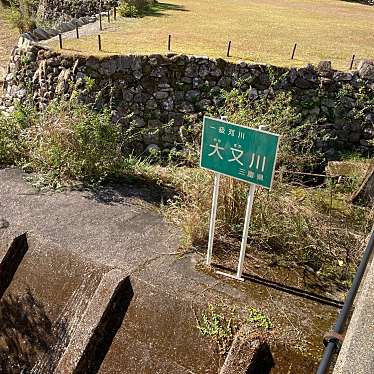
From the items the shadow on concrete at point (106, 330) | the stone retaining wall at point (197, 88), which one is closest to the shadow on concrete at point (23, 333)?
the shadow on concrete at point (106, 330)

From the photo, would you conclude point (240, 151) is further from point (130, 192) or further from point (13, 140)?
point (13, 140)

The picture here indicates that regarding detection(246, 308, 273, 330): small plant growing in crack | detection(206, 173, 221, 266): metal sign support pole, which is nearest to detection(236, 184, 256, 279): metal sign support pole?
detection(206, 173, 221, 266): metal sign support pole

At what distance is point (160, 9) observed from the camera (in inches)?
567

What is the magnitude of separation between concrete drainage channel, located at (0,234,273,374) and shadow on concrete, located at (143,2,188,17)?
10803mm

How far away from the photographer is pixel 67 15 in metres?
15.7

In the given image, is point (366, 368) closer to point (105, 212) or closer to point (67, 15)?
point (105, 212)

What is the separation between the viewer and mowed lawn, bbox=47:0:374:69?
9500 millimetres

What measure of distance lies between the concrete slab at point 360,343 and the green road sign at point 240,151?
3.88 ft

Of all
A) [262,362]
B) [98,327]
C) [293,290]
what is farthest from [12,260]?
[293,290]

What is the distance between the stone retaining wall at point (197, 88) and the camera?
845cm

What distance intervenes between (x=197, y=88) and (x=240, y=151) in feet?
17.3

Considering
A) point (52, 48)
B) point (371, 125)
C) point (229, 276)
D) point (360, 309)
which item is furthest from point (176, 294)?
point (52, 48)

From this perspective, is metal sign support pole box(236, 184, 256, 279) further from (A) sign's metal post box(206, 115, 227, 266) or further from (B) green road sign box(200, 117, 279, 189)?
(A) sign's metal post box(206, 115, 227, 266)

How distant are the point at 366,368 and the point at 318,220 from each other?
8.38 feet
